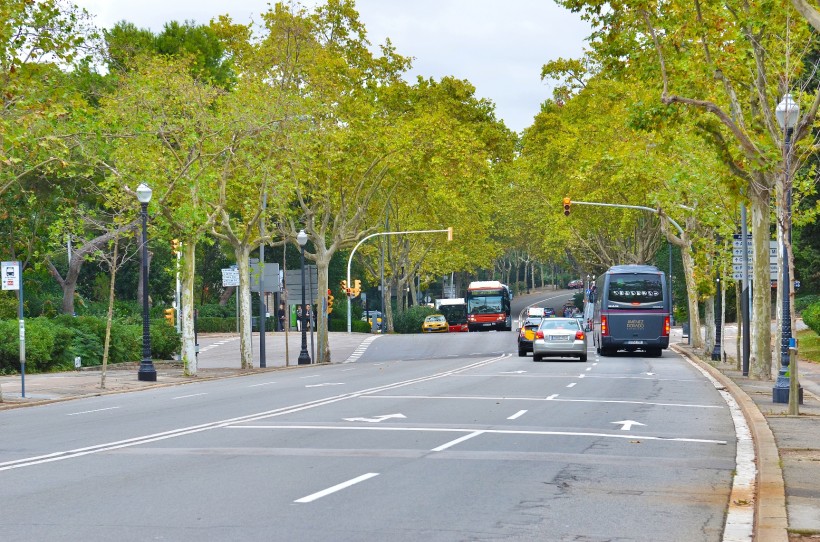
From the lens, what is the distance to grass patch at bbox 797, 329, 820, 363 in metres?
46.0

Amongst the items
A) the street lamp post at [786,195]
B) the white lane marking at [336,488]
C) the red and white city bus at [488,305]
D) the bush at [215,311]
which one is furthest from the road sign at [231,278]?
the red and white city bus at [488,305]

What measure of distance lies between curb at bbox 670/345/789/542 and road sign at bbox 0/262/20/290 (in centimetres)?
1534

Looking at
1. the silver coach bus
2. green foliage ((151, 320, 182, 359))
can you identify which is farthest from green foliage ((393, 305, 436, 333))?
green foliage ((151, 320, 182, 359))

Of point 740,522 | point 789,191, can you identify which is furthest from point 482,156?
point 740,522

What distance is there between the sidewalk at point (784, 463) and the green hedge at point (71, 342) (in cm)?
2029

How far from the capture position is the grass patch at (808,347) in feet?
151

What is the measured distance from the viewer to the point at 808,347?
170ft

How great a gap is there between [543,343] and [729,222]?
8.52m

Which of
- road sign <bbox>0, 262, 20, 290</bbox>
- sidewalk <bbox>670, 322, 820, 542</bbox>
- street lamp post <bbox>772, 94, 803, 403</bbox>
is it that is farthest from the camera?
road sign <bbox>0, 262, 20, 290</bbox>

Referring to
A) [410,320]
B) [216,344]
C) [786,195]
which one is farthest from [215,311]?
[786,195]

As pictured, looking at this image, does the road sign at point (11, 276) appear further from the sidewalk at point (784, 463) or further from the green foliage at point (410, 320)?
the green foliage at point (410, 320)

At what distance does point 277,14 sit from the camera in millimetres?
48375

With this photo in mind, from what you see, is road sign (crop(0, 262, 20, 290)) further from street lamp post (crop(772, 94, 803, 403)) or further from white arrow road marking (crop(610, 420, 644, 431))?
street lamp post (crop(772, 94, 803, 403))

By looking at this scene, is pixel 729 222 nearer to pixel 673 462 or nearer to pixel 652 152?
pixel 652 152
